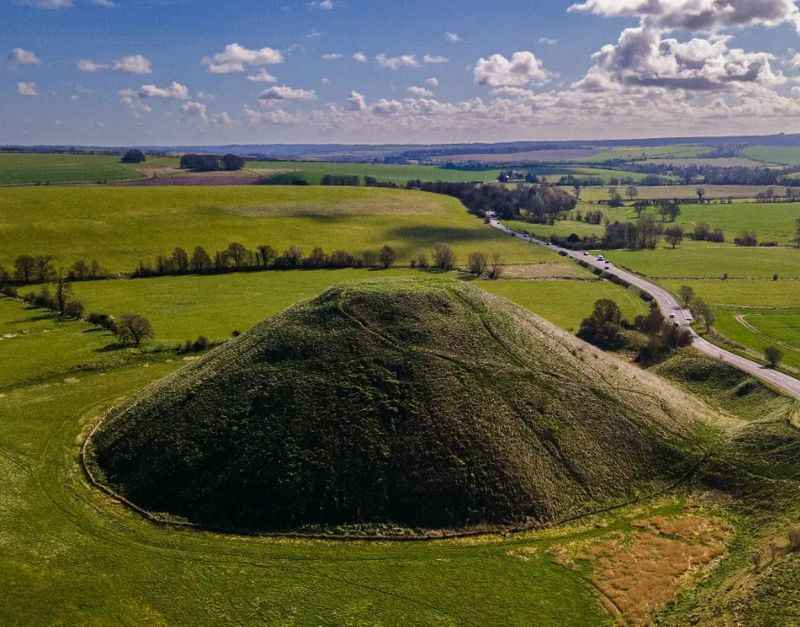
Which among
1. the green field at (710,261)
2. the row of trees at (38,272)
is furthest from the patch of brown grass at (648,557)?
the row of trees at (38,272)

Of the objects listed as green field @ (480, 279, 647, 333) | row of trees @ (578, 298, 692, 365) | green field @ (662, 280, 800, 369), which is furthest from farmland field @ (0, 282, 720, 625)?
green field @ (480, 279, 647, 333)

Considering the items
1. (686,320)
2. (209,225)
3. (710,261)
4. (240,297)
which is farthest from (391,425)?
(710,261)

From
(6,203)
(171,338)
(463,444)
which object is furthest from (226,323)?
(6,203)

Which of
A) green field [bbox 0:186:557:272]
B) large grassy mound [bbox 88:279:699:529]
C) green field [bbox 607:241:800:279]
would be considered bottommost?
large grassy mound [bbox 88:279:699:529]

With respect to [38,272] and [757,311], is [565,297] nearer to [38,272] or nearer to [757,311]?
[757,311]

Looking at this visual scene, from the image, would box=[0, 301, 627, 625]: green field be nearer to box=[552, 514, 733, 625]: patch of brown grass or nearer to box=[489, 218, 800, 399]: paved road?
box=[552, 514, 733, 625]: patch of brown grass

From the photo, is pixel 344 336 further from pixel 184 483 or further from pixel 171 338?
pixel 171 338

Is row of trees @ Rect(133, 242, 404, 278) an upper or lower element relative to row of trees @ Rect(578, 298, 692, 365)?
upper
